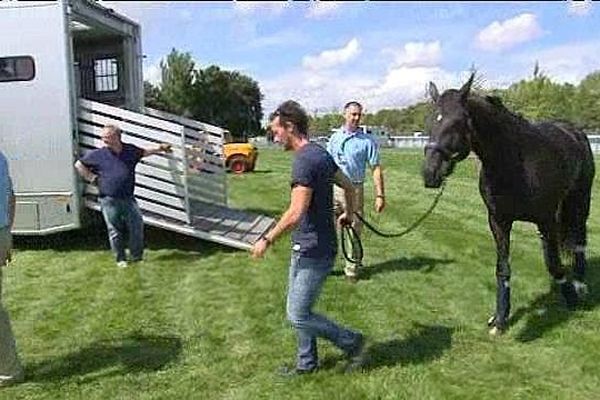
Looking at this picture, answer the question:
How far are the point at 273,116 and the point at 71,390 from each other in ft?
7.23

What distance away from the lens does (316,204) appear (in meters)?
4.74

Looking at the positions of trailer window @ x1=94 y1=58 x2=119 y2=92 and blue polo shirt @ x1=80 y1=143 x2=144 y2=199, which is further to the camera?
trailer window @ x1=94 y1=58 x2=119 y2=92

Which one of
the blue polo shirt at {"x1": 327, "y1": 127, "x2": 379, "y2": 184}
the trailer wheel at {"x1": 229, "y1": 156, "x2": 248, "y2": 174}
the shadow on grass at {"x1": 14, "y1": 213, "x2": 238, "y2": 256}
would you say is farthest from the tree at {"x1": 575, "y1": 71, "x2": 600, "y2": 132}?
the blue polo shirt at {"x1": 327, "y1": 127, "x2": 379, "y2": 184}

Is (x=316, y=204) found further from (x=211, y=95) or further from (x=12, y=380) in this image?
(x=211, y=95)

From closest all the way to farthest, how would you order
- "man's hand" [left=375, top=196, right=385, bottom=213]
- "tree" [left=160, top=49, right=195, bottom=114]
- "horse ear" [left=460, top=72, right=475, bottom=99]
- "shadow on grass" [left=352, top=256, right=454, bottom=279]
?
"horse ear" [left=460, top=72, right=475, bottom=99] < "man's hand" [left=375, top=196, right=385, bottom=213] < "shadow on grass" [left=352, top=256, right=454, bottom=279] < "tree" [left=160, top=49, right=195, bottom=114]

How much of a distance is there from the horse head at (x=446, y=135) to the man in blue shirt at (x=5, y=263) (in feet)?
8.99

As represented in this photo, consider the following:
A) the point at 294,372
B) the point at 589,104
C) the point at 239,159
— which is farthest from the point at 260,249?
the point at 589,104

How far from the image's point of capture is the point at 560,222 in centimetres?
723

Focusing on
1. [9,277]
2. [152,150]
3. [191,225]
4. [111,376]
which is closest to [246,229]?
[191,225]

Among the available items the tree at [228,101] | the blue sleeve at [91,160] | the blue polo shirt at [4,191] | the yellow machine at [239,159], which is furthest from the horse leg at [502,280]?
the tree at [228,101]

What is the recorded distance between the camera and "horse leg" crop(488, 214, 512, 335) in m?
5.94

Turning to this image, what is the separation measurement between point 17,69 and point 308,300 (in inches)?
244

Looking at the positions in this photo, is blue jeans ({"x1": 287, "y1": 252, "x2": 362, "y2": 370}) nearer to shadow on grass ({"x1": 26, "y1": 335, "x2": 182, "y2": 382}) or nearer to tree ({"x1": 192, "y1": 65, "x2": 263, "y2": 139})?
shadow on grass ({"x1": 26, "y1": 335, "x2": 182, "y2": 382})

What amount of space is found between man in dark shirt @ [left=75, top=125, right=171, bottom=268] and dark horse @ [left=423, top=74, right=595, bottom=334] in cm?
436
